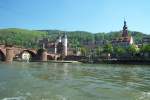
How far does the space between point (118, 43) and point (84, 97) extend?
178 metres

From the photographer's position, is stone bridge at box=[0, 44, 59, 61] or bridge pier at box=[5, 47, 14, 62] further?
bridge pier at box=[5, 47, 14, 62]

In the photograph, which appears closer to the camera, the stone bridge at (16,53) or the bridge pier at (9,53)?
the stone bridge at (16,53)

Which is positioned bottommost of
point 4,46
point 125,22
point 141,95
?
point 141,95

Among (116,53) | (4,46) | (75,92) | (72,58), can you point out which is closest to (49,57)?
(72,58)

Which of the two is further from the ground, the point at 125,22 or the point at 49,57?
the point at 125,22

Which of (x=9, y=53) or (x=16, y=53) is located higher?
(x=16, y=53)

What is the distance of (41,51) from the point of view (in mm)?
147750

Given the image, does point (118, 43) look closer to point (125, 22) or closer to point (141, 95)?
point (125, 22)

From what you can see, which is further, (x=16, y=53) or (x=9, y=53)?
(x=16, y=53)

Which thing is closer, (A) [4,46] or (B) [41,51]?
(A) [4,46]

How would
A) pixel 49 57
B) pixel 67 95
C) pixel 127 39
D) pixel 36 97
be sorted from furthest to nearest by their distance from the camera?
1. pixel 127 39
2. pixel 49 57
3. pixel 67 95
4. pixel 36 97

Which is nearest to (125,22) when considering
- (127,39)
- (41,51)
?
(127,39)

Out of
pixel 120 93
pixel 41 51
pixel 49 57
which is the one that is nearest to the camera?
pixel 120 93

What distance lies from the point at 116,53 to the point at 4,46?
6174cm
